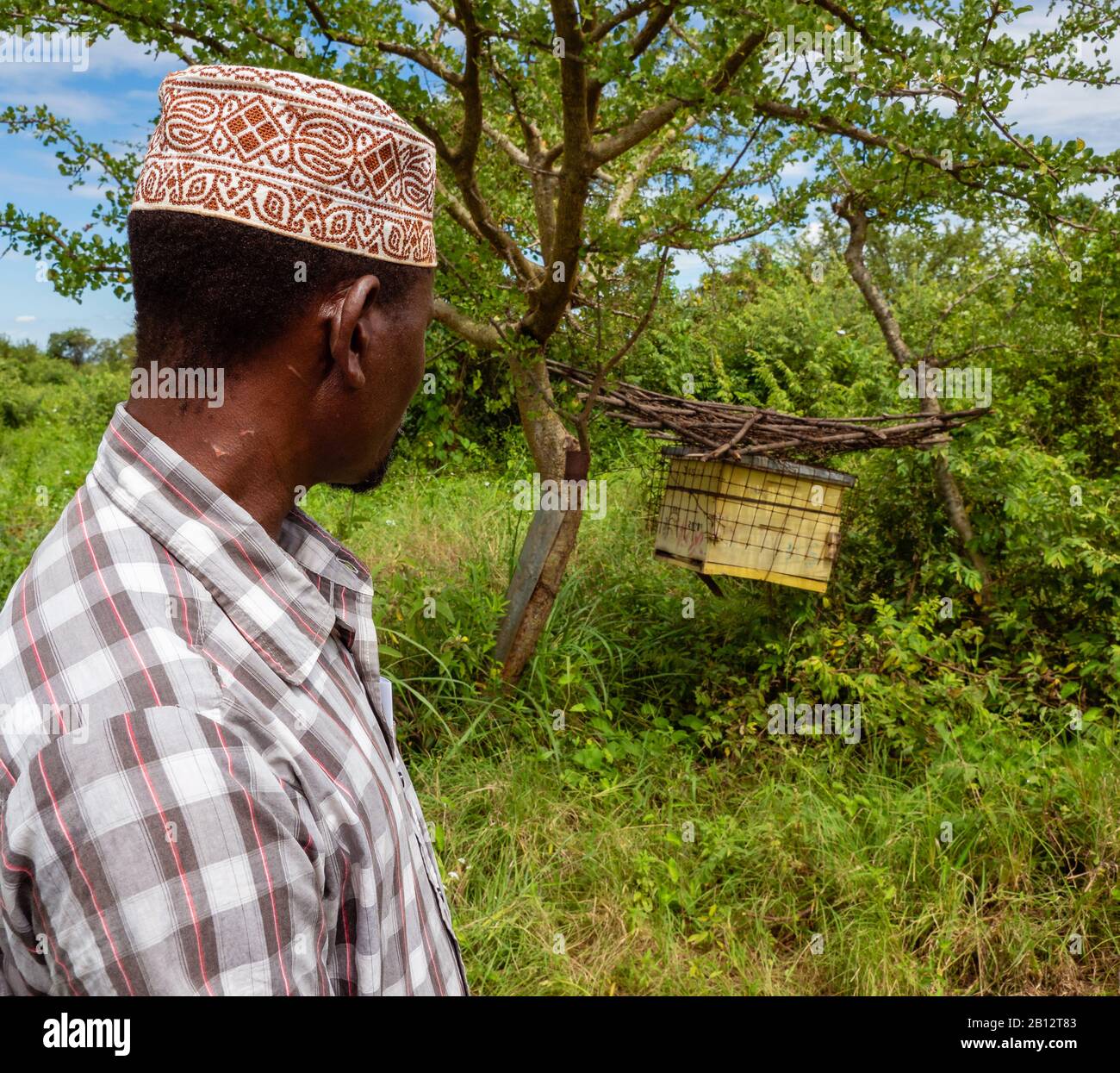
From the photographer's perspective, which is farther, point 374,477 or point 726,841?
point 726,841

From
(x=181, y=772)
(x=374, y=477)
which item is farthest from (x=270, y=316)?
(x=181, y=772)

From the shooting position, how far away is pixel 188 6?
3535 mm

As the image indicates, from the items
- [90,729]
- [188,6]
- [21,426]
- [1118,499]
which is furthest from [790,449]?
[21,426]

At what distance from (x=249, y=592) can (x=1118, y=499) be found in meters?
4.71

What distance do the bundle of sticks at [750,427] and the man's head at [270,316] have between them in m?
2.93

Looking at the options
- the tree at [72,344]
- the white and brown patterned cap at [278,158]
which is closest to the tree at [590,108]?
the white and brown patterned cap at [278,158]

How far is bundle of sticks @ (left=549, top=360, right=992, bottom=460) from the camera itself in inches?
158

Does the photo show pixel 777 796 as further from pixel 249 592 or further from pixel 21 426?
pixel 21 426

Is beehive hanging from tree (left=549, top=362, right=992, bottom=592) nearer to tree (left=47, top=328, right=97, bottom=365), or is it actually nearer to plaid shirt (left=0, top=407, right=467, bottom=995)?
plaid shirt (left=0, top=407, right=467, bottom=995)

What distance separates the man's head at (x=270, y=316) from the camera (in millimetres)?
1004

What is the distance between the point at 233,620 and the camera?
0.94 meters

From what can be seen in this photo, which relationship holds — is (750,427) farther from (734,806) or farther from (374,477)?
(374,477)

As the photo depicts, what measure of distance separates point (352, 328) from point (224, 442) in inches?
7.1

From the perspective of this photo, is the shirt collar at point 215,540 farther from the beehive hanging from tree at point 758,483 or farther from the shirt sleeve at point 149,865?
the beehive hanging from tree at point 758,483
